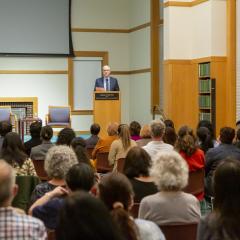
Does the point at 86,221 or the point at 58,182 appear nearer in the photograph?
the point at 86,221

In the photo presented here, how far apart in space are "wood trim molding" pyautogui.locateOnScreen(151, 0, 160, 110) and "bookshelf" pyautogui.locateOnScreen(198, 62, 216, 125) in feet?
10.0

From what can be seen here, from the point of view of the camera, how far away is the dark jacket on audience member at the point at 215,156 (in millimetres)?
5062

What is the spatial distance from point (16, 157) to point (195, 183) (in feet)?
5.42

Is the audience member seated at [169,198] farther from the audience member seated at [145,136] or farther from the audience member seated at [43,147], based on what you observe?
the audience member seated at [145,136]

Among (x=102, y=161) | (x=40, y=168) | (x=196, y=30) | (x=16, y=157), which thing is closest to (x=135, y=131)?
(x=102, y=161)

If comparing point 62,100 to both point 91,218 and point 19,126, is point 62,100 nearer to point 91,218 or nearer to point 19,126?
point 19,126

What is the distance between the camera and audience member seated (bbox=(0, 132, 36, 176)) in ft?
14.3

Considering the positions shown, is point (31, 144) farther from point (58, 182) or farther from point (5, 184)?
point (5, 184)

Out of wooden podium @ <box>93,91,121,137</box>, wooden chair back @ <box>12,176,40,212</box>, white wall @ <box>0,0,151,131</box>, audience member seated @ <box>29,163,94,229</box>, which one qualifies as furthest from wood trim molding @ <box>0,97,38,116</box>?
audience member seated @ <box>29,163,94,229</box>

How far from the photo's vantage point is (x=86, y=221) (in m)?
1.67

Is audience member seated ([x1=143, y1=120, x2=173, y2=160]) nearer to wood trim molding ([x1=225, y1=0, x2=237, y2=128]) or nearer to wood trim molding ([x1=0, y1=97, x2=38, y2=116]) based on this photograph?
wood trim molding ([x1=225, y1=0, x2=237, y2=128])

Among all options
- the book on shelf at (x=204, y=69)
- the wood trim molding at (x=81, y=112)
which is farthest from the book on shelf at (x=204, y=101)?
the wood trim molding at (x=81, y=112)

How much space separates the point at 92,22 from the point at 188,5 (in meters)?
4.55

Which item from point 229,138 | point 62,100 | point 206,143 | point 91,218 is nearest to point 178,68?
point 62,100
